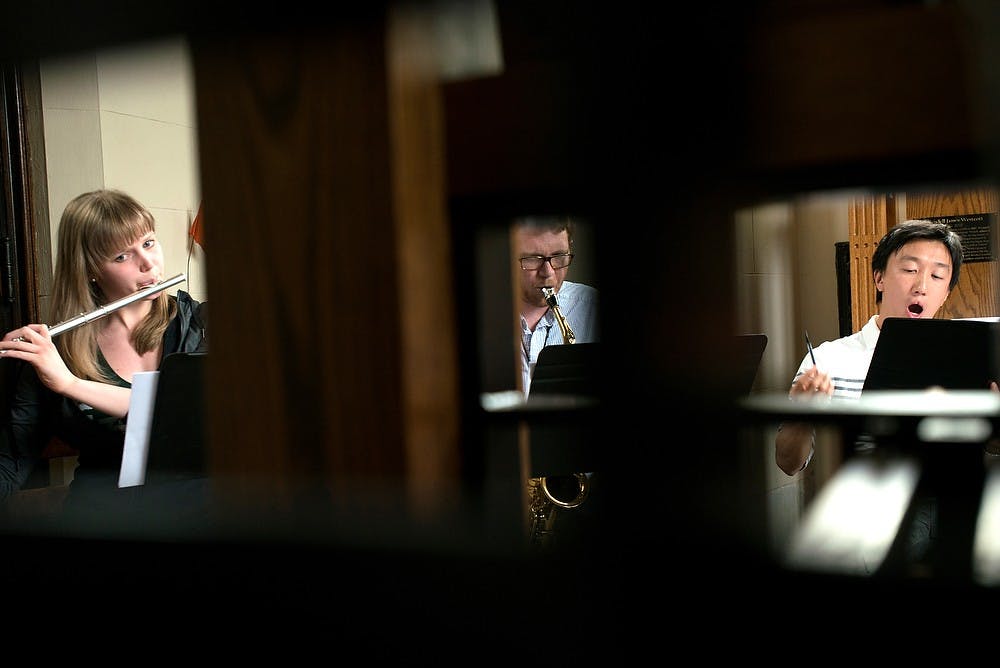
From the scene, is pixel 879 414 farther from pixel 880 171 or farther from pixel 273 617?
pixel 273 617

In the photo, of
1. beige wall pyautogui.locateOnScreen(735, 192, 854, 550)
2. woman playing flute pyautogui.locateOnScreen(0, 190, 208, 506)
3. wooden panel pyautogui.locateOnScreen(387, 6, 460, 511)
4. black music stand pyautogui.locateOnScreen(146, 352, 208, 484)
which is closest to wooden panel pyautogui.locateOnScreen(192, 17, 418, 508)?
wooden panel pyautogui.locateOnScreen(387, 6, 460, 511)

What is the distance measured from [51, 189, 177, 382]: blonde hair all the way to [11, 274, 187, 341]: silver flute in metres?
0.01

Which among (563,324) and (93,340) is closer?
(563,324)

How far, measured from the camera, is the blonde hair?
2.05 metres

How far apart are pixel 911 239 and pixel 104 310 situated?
6.13 ft

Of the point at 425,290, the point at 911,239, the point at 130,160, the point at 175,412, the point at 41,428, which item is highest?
the point at 130,160

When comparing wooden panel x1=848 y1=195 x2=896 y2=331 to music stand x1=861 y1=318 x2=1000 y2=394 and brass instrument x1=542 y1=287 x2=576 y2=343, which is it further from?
music stand x1=861 y1=318 x2=1000 y2=394

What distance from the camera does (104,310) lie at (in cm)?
206

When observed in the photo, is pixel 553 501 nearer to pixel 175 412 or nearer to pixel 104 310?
pixel 175 412

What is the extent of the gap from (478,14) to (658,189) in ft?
0.29

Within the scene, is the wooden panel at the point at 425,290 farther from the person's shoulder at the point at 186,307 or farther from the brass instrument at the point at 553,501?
the person's shoulder at the point at 186,307

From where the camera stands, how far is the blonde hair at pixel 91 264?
205cm

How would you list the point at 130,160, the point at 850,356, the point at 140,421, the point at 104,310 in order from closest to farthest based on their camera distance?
the point at 850,356 → the point at 140,421 → the point at 104,310 → the point at 130,160

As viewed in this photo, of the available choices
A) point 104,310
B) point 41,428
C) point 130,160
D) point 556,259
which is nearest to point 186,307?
point 104,310
